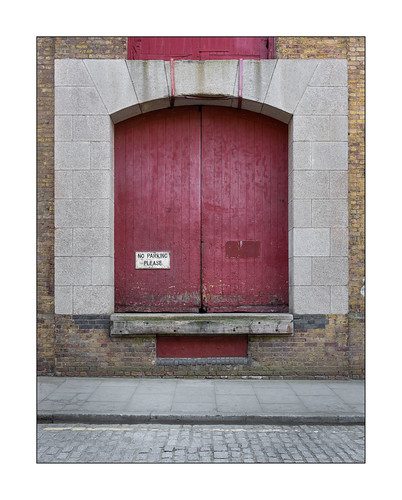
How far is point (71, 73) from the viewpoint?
791 centimetres

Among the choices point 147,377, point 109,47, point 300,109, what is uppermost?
point 109,47

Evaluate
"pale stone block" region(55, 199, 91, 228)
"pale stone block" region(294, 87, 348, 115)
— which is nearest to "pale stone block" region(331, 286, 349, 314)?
"pale stone block" region(294, 87, 348, 115)

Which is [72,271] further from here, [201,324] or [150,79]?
[150,79]

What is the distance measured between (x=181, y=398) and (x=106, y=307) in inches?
88.8

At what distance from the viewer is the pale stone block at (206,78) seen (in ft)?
25.9

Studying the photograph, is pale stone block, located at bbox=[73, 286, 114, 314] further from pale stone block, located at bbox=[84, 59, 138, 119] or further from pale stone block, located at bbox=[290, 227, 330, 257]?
pale stone block, located at bbox=[290, 227, 330, 257]

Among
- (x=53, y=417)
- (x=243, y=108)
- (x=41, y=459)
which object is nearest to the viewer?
(x=41, y=459)

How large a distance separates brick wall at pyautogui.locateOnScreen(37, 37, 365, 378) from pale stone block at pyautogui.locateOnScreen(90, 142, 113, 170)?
0.77 m

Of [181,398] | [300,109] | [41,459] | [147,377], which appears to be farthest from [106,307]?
[300,109]

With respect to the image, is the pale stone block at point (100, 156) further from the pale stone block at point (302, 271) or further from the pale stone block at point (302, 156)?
the pale stone block at point (302, 271)

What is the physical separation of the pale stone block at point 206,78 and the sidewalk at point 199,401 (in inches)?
205

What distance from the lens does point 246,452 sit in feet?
16.2

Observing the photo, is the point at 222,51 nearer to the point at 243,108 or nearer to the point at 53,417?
the point at 243,108

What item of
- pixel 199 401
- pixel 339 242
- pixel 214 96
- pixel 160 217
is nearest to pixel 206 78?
pixel 214 96
